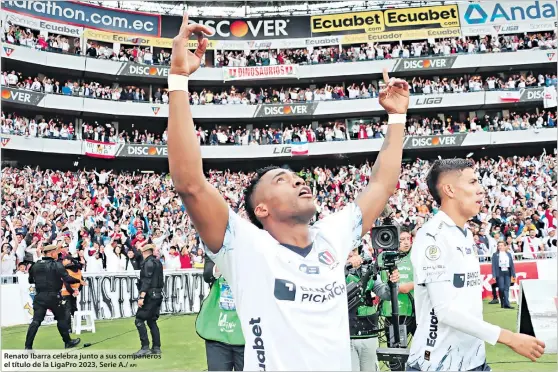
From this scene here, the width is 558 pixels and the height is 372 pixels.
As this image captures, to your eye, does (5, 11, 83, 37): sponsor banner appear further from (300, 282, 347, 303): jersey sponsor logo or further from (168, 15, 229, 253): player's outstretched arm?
(300, 282, 347, 303): jersey sponsor logo

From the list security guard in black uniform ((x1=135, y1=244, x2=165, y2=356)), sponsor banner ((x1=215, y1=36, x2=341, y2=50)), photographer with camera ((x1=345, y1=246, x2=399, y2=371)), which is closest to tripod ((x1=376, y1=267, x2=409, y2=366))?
photographer with camera ((x1=345, y1=246, x2=399, y2=371))

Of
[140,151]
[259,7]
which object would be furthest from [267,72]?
[140,151]

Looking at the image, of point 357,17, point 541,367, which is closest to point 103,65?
point 357,17

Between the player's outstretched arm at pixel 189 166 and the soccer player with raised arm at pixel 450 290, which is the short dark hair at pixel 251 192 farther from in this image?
the soccer player with raised arm at pixel 450 290

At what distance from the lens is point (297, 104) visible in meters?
38.8

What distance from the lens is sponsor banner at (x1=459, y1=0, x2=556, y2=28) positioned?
39.8 m

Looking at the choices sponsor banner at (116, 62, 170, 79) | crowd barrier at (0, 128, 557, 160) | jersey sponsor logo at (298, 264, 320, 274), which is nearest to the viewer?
jersey sponsor logo at (298, 264, 320, 274)

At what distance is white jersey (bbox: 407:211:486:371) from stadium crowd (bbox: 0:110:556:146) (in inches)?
1312

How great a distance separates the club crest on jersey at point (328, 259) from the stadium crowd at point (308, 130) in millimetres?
34272

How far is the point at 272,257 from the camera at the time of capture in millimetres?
2570

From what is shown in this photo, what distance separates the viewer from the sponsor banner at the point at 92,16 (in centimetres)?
3666

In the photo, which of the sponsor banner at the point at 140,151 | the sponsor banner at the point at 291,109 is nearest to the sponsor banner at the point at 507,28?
the sponsor banner at the point at 291,109

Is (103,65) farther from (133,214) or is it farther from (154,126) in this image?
(133,214)

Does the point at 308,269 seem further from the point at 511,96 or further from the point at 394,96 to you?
the point at 511,96
